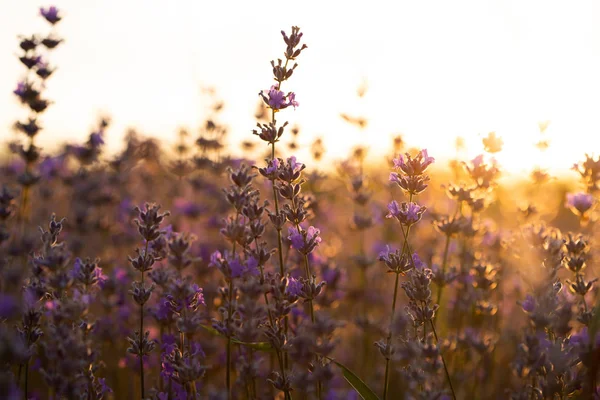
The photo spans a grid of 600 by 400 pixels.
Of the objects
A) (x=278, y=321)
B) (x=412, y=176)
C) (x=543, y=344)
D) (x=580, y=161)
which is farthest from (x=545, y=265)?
(x=278, y=321)

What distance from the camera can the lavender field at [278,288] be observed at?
2533 millimetres

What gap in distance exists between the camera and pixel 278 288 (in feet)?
8.70

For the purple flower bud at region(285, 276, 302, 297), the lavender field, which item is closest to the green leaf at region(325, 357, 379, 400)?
the lavender field

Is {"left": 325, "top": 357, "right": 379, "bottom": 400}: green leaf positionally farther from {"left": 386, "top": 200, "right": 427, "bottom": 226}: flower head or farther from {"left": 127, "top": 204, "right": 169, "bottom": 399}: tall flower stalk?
{"left": 127, "top": 204, "right": 169, "bottom": 399}: tall flower stalk

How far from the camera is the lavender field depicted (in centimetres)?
253

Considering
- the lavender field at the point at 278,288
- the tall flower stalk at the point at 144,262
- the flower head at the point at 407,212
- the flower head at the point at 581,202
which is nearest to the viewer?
the lavender field at the point at 278,288

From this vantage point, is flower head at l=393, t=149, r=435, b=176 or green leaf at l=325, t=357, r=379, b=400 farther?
flower head at l=393, t=149, r=435, b=176

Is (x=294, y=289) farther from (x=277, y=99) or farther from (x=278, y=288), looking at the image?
(x=277, y=99)

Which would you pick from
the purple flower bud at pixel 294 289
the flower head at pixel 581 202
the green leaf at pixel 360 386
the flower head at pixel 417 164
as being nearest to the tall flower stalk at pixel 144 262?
the purple flower bud at pixel 294 289

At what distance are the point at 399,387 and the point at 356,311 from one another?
1264 mm

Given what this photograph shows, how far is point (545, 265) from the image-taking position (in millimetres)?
2986

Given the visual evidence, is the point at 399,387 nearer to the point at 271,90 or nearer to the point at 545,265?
the point at 545,265

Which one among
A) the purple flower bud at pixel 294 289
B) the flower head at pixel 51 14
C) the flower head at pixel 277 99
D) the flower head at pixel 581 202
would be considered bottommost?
the purple flower bud at pixel 294 289

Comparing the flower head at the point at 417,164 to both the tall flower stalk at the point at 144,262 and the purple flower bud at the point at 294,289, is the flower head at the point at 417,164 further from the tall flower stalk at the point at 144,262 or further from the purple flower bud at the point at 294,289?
the tall flower stalk at the point at 144,262
